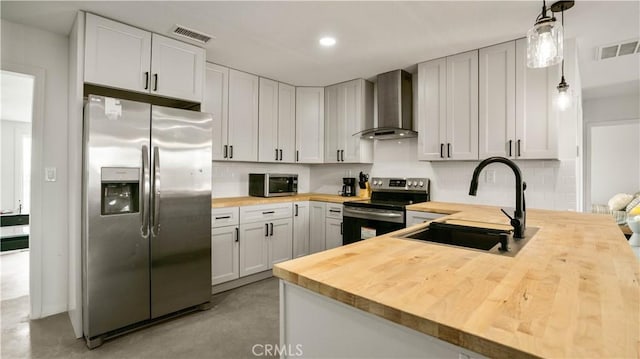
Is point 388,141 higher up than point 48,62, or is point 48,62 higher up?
point 48,62

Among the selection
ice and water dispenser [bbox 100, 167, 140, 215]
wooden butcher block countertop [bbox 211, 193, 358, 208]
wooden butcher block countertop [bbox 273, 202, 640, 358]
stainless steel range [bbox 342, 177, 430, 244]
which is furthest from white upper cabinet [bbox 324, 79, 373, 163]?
wooden butcher block countertop [bbox 273, 202, 640, 358]

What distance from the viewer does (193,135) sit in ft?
8.59

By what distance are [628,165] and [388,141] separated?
6503 millimetres

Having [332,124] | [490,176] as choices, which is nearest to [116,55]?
[332,124]

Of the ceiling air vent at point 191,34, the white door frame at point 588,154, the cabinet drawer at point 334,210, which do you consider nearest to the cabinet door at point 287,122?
the cabinet drawer at point 334,210

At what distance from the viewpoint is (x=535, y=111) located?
8.79ft

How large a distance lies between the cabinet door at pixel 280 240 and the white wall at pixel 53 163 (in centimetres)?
191

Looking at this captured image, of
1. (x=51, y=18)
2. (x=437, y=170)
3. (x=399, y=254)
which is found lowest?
(x=399, y=254)

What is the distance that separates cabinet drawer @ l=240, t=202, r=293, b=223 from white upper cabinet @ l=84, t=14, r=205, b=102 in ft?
4.07

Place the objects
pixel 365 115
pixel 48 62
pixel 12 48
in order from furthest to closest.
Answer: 1. pixel 365 115
2. pixel 48 62
3. pixel 12 48

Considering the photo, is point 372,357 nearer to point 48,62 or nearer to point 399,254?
point 399,254

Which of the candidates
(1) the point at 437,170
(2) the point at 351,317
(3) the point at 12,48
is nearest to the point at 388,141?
(1) the point at 437,170

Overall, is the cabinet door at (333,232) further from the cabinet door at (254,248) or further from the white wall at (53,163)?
the white wall at (53,163)

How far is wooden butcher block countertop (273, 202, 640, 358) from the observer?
0.58 meters
